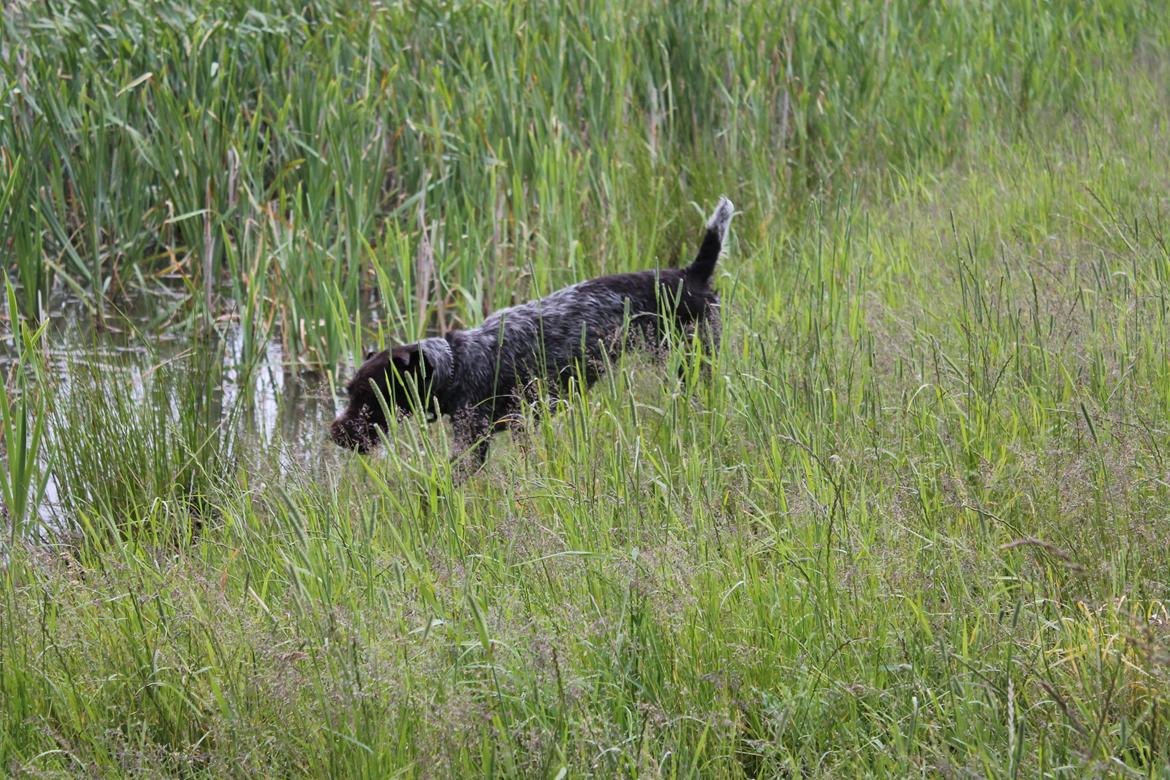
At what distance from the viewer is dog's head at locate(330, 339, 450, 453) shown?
14.2ft

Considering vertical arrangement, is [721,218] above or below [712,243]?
above

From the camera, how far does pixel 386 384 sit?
4469 mm

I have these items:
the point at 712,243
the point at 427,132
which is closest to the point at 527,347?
the point at 712,243

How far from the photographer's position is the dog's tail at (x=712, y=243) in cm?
505

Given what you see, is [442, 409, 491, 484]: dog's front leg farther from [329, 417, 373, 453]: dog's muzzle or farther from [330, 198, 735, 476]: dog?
[329, 417, 373, 453]: dog's muzzle

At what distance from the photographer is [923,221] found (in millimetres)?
5961

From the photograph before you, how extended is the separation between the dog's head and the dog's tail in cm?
122

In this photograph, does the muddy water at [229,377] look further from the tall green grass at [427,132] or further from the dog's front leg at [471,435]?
the dog's front leg at [471,435]

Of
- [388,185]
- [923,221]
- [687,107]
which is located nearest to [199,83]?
[388,185]

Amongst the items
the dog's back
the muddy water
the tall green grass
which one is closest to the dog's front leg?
the dog's back

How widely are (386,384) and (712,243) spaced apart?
1566 millimetres

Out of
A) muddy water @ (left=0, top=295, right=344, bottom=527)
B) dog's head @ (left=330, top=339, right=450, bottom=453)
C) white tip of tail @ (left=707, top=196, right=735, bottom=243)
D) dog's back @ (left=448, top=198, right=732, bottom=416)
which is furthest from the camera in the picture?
white tip of tail @ (left=707, top=196, right=735, bottom=243)

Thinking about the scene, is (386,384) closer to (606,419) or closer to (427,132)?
(606,419)

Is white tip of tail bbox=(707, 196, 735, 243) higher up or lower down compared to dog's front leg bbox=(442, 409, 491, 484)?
higher up
